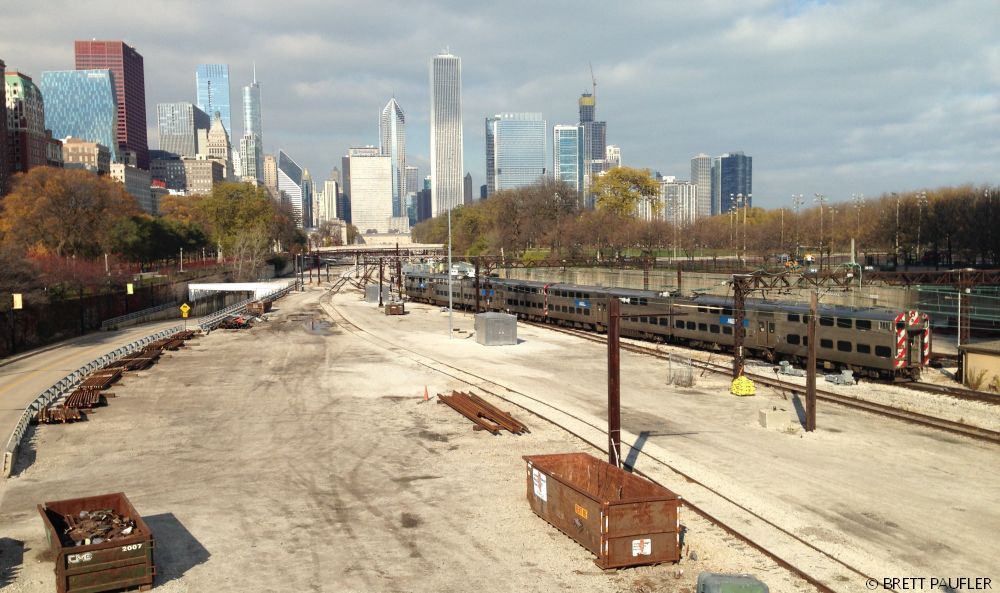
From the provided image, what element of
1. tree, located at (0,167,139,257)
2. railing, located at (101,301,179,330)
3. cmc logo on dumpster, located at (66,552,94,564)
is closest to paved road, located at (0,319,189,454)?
railing, located at (101,301,179,330)

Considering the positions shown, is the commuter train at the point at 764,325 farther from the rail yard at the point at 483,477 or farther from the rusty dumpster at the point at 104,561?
the rusty dumpster at the point at 104,561

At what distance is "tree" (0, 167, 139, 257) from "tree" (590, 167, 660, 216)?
280 ft

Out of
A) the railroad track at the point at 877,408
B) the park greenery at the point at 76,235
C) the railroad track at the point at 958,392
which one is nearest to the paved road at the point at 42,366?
the park greenery at the point at 76,235

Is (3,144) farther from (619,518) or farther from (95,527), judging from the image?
(619,518)

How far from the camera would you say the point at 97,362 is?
42.2m

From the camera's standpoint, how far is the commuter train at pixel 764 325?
34.9 m

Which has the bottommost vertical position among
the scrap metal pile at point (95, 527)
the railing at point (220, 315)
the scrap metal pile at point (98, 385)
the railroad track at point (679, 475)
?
the railroad track at point (679, 475)

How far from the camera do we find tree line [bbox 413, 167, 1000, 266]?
3504 inches

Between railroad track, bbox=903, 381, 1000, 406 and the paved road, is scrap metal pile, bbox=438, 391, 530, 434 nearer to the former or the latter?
the paved road

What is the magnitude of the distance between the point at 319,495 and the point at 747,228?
12270 centimetres

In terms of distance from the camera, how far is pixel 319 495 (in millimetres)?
20188

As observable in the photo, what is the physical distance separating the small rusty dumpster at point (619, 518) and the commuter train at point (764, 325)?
27.3ft

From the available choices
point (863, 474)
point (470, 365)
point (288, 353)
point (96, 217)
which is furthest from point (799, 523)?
point (96, 217)

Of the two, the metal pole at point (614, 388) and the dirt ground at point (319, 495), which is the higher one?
the metal pole at point (614, 388)
